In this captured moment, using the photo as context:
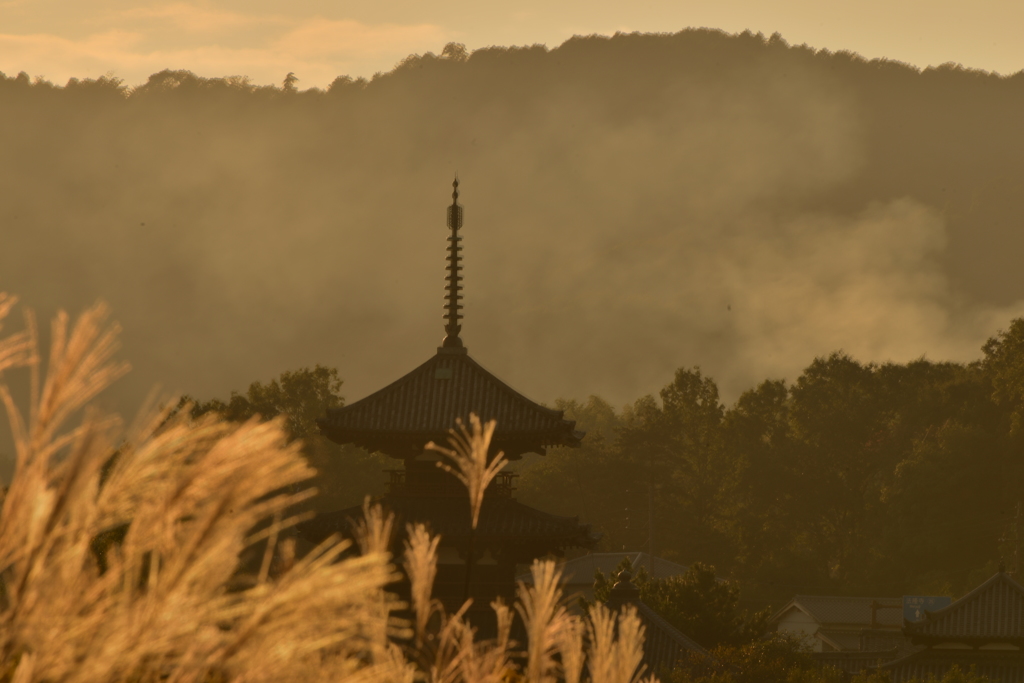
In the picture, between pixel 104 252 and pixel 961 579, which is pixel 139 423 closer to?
pixel 961 579

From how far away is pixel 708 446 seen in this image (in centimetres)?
7744

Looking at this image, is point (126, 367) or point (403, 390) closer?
point (126, 367)

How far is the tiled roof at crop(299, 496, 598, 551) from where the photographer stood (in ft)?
57.4

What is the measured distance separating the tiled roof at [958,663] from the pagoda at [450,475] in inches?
508

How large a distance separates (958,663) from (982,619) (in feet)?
4.38

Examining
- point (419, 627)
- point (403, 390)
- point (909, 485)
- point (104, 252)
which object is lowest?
point (419, 627)

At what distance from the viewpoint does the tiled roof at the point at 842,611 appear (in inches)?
2141

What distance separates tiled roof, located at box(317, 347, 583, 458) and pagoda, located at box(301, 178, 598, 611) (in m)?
0.01

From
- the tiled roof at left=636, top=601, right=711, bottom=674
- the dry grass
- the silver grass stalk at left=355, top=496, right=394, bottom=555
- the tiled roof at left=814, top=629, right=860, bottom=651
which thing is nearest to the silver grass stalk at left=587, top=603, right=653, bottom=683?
the silver grass stalk at left=355, top=496, right=394, bottom=555

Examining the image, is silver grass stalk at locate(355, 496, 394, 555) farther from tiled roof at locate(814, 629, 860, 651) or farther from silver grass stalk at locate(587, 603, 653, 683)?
tiled roof at locate(814, 629, 860, 651)

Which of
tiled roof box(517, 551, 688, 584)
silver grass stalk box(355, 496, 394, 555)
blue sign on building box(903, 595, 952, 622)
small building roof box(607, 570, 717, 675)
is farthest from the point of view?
tiled roof box(517, 551, 688, 584)

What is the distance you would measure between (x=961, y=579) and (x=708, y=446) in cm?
2104

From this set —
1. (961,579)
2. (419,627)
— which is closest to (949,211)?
(961,579)

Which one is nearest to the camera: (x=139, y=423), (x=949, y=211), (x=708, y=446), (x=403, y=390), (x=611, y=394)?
(x=139, y=423)
